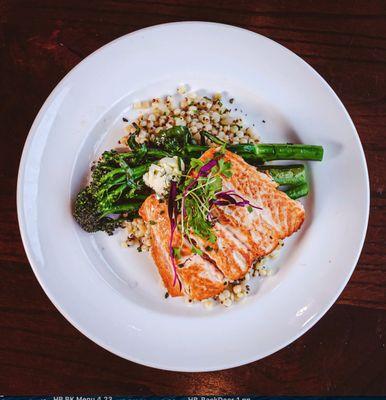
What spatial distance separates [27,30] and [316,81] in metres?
2.30

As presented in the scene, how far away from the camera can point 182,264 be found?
3.37 metres

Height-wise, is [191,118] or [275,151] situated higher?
[191,118]

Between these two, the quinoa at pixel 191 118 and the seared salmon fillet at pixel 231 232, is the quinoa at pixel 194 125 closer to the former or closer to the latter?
the quinoa at pixel 191 118

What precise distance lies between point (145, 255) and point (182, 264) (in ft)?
1.65

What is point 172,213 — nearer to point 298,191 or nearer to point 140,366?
point 298,191

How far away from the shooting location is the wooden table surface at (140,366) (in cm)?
383

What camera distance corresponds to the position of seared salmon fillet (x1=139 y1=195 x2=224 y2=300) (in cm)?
338

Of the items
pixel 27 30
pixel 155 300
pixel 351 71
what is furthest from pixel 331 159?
pixel 27 30

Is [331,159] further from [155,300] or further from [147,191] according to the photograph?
[155,300]

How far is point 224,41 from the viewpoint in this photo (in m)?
3.62

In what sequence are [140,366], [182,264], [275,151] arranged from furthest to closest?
1. [140,366]
2. [275,151]
3. [182,264]

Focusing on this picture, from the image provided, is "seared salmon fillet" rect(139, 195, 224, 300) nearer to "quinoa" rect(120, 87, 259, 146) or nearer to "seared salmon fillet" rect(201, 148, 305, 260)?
"seared salmon fillet" rect(201, 148, 305, 260)

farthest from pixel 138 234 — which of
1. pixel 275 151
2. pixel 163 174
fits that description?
pixel 275 151

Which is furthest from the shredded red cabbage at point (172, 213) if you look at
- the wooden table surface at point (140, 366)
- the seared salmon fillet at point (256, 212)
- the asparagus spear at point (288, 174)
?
the wooden table surface at point (140, 366)
